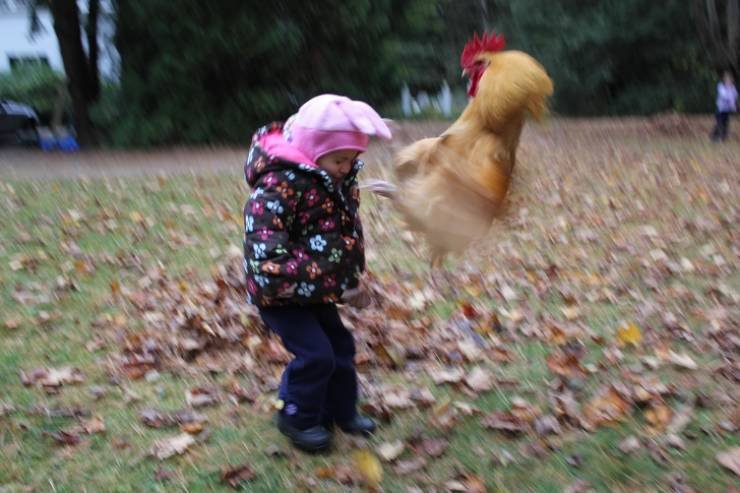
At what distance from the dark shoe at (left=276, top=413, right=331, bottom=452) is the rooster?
3.25ft

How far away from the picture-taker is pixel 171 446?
3.61 meters

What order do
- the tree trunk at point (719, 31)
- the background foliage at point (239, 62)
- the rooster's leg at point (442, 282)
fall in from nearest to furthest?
the rooster's leg at point (442, 282)
the background foliage at point (239, 62)
the tree trunk at point (719, 31)

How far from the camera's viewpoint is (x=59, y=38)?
14164 mm

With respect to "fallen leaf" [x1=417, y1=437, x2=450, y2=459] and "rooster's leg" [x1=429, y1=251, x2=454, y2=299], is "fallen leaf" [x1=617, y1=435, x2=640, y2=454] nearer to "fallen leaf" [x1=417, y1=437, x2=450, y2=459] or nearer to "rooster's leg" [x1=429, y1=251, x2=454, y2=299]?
"fallen leaf" [x1=417, y1=437, x2=450, y2=459]

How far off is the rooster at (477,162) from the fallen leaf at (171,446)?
1.49m

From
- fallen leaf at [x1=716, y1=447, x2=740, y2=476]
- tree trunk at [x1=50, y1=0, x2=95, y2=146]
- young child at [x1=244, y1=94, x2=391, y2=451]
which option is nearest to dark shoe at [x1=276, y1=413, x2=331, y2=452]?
young child at [x1=244, y1=94, x2=391, y2=451]

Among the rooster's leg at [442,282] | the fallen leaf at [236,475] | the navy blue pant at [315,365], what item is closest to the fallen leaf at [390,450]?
the navy blue pant at [315,365]

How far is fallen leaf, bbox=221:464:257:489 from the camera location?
3.36 meters

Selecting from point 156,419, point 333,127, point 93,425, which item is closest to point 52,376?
point 93,425

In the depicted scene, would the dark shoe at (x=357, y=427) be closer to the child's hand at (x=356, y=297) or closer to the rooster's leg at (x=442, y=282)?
the child's hand at (x=356, y=297)

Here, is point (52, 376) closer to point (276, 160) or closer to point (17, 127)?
point (276, 160)

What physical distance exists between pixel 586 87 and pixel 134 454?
2207 centimetres

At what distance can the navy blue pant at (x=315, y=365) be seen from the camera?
10.8 feet

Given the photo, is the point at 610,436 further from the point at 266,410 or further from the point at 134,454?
the point at 134,454
